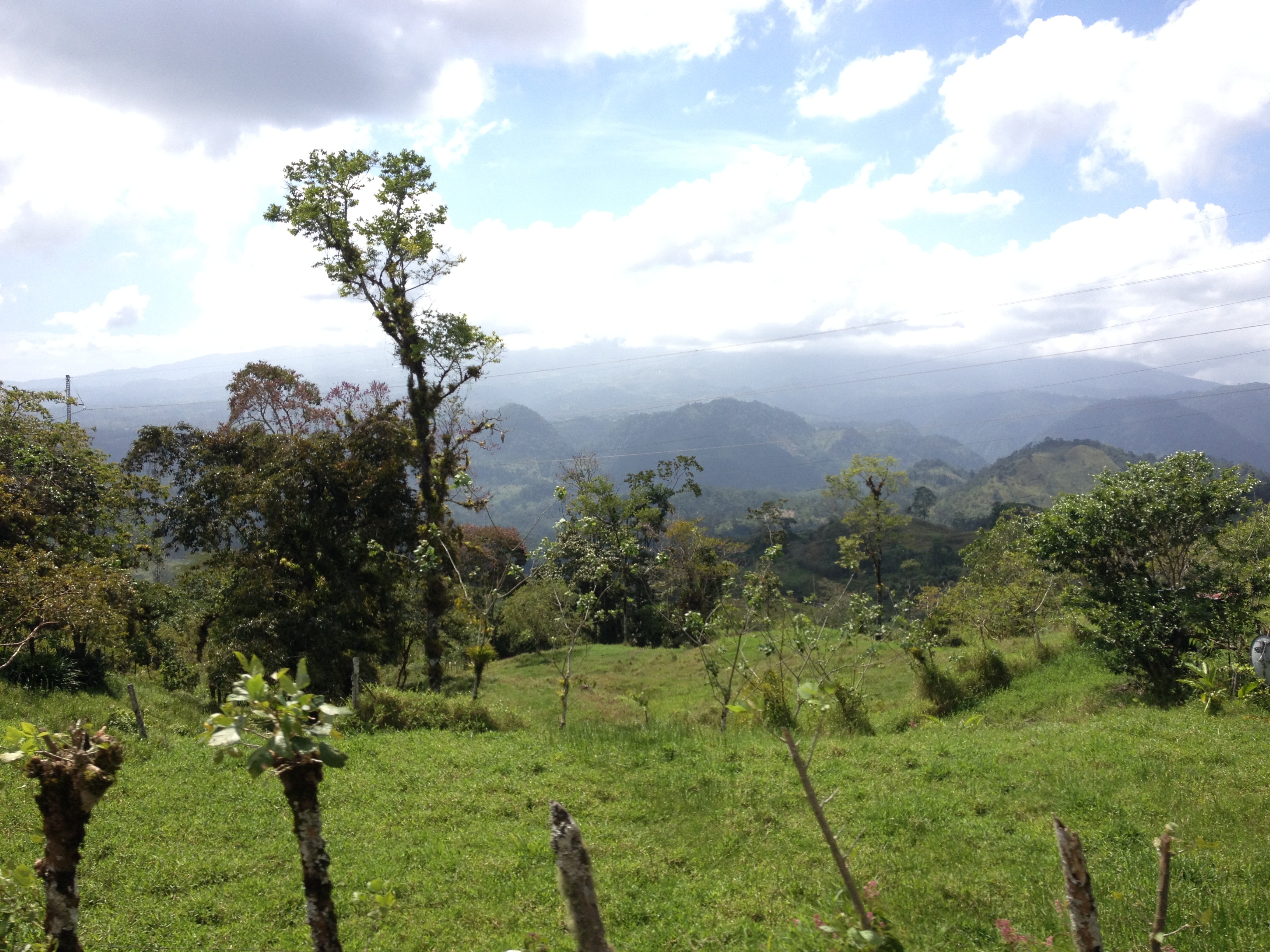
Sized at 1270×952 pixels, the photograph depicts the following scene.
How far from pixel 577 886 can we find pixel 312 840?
121cm

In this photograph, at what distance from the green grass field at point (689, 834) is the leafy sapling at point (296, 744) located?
3.74 metres

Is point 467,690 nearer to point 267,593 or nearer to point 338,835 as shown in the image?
point 267,593

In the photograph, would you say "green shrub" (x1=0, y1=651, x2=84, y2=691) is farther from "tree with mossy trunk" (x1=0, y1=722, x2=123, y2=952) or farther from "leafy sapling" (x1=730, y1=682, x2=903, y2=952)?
"leafy sapling" (x1=730, y1=682, x2=903, y2=952)

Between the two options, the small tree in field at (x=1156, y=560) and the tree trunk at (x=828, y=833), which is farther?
the small tree in field at (x=1156, y=560)

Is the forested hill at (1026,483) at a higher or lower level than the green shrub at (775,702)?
lower

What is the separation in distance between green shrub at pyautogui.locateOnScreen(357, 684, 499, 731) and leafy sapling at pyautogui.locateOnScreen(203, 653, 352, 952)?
989cm

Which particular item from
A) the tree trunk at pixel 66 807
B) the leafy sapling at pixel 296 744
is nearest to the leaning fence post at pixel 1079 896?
the leafy sapling at pixel 296 744

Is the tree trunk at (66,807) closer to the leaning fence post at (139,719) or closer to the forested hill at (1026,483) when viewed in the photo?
the leaning fence post at (139,719)

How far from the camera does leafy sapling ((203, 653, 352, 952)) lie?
2.32m

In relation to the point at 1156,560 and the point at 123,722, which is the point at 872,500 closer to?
the point at 1156,560

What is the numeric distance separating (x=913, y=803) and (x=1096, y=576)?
7630 mm

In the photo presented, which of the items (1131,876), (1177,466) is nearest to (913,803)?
(1131,876)

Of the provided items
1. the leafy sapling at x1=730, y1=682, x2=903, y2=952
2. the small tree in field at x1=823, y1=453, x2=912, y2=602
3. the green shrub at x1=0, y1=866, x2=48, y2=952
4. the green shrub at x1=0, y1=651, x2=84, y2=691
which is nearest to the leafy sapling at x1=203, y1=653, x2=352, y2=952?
the green shrub at x1=0, y1=866, x2=48, y2=952

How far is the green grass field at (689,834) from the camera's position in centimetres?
576
